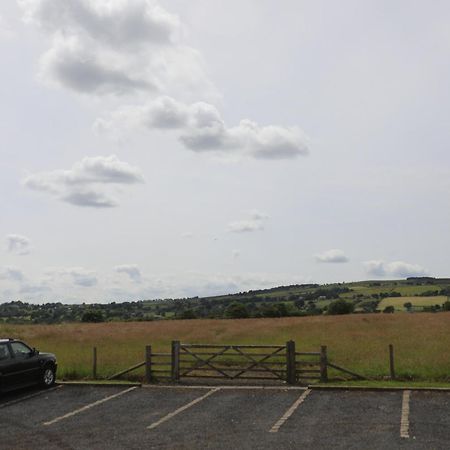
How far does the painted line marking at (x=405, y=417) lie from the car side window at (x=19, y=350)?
1226 cm

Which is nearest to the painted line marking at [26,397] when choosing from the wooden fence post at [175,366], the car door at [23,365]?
the car door at [23,365]

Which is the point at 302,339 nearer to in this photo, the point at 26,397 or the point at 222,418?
the point at 26,397

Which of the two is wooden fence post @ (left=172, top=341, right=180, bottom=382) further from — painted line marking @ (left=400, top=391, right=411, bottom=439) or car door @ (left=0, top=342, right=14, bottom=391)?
painted line marking @ (left=400, top=391, right=411, bottom=439)

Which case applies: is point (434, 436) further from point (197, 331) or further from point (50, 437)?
point (197, 331)

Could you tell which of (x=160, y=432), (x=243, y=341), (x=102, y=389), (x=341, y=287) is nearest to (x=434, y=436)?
(x=160, y=432)

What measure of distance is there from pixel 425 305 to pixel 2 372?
282 ft

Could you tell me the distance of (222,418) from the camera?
14227 millimetres

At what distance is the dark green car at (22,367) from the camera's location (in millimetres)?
17828

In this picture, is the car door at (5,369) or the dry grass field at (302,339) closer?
the car door at (5,369)

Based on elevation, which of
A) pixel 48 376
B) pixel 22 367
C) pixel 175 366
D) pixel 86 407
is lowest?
pixel 86 407

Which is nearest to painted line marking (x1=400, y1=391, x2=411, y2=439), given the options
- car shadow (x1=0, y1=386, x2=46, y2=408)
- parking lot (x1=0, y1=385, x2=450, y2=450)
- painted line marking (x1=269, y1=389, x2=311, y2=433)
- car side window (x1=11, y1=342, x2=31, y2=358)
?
parking lot (x1=0, y1=385, x2=450, y2=450)

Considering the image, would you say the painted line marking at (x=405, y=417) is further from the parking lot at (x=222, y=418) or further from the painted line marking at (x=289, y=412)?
the painted line marking at (x=289, y=412)

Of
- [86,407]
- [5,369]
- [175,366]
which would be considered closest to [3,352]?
[5,369]

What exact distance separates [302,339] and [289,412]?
19143 mm
